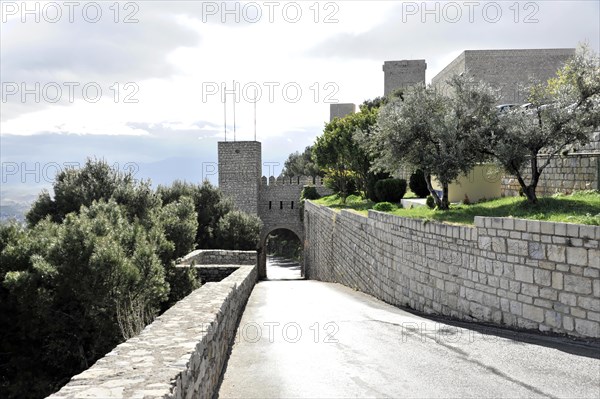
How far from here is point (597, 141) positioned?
10.6 metres

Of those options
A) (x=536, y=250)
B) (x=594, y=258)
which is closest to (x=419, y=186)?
(x=536, y=250)

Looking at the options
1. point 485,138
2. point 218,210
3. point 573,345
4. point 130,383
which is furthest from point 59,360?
point 218,210

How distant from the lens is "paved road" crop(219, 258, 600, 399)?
197 inches

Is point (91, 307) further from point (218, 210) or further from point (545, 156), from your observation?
point (218, 210)

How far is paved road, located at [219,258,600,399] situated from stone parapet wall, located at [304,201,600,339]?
0.52m

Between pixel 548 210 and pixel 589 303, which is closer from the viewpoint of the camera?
pixel 589 303

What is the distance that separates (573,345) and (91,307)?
8675mm

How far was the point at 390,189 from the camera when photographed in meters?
20.7

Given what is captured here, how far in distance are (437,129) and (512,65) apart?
1685 centimetres

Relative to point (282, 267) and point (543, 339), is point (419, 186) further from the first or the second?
point (282, 267)

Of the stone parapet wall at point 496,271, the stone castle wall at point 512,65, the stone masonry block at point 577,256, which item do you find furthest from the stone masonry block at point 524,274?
the stone castle wall at point 512,65

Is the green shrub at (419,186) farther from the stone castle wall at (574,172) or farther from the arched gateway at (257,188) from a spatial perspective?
the arched gateway at (257,188)

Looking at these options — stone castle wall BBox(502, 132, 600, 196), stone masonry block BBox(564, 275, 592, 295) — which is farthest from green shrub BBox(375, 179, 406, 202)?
stone masonry block BBox(564, 275, 592, 295)

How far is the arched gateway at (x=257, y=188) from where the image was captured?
132 ft
